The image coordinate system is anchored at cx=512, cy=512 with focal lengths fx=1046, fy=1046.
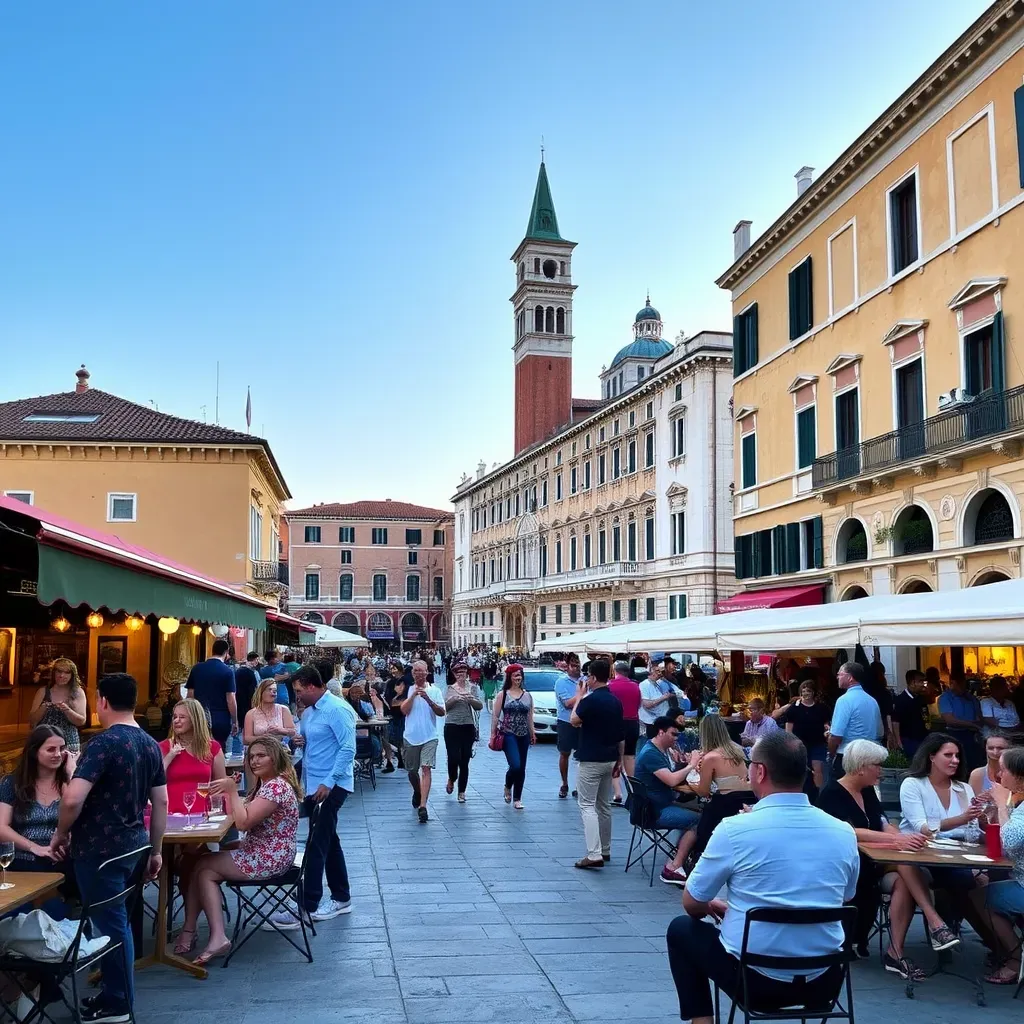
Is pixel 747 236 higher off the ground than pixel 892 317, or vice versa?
pixel 747 236

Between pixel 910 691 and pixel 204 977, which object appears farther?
pixel 910 691

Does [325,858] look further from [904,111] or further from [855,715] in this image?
[904,111]

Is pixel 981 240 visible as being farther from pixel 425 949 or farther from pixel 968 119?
pixel 425 949

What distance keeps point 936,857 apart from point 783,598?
18.6 meters

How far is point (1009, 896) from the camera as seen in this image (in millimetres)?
5965

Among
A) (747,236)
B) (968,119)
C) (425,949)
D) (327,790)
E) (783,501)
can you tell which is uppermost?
(747,236)

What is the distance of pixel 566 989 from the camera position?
18.4ft

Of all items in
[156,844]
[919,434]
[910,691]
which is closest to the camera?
[156,844]

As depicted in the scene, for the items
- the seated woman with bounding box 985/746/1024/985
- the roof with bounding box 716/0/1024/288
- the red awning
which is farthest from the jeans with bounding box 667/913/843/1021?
the red awning

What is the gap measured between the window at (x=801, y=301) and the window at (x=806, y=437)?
1.90 m

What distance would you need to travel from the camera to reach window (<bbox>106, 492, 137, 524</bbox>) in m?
35.2

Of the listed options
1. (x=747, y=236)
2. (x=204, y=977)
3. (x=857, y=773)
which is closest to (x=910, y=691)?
(x=857, y=773)

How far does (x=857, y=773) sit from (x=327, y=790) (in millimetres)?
3418

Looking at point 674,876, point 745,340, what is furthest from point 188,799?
point 745,340
